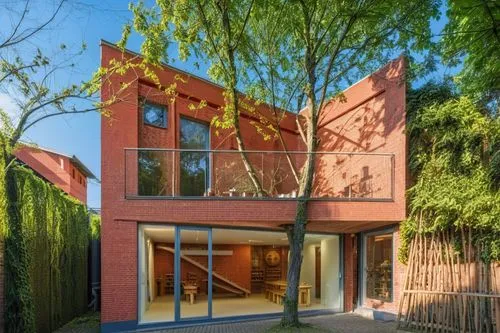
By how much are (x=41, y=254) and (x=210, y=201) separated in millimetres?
4022

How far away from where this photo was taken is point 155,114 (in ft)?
37.6

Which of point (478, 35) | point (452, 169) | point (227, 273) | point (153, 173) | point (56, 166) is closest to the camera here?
point (478, 35)

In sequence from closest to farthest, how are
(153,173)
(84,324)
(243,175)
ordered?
(153,173)
(243,175)
(84,324)

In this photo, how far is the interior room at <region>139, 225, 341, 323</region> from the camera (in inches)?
422

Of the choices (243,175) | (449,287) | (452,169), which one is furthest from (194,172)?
(449,287)

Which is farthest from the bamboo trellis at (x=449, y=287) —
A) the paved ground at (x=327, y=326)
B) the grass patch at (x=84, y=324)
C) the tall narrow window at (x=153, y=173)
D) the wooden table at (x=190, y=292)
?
the grass patch at (x=84, y=324)

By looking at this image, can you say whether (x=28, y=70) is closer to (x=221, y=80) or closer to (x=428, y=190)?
(x=221, y=80)

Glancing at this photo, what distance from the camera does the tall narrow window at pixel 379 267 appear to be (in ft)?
36.6

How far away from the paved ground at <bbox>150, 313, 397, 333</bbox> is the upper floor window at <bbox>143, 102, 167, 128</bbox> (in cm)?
556

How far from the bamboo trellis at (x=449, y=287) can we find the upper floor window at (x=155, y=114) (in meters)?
7.57

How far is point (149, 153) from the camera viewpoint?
33.0 ft

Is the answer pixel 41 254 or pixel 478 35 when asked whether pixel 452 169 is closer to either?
pixel 478 35

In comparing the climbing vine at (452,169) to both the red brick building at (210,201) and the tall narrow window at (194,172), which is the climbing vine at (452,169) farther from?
the tall narrow window at (194,172)

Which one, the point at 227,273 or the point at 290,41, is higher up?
the point at 290,41
